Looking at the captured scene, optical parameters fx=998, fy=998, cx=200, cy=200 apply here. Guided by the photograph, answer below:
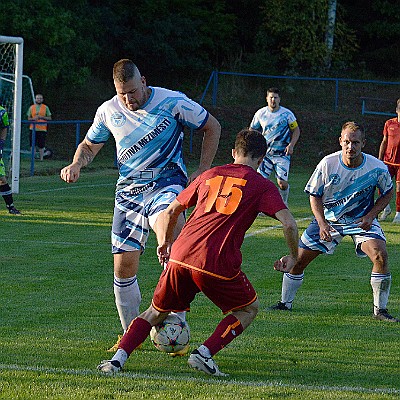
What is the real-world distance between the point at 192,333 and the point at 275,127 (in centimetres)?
969

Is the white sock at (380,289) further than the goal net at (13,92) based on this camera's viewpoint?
No

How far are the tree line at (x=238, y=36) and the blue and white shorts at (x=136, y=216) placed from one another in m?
26.7

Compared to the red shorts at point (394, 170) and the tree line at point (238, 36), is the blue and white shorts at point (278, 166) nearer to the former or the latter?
the red shorts at point (394, 170)

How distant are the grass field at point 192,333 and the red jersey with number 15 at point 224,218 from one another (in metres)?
0.76

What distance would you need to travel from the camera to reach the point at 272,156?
17.3 m

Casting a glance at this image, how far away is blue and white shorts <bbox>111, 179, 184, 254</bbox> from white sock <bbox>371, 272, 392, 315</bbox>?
2317 millimetres

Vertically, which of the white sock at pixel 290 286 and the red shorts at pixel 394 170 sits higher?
the white sock at pixel 290 286

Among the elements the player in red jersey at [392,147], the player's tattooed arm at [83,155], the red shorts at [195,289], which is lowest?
the player in red jersey at [392,147]

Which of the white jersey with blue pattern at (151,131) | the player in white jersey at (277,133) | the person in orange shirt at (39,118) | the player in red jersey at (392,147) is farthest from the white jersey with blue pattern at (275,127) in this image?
the person in orange shirt at (39,118)

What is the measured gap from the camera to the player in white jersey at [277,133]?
1709cm

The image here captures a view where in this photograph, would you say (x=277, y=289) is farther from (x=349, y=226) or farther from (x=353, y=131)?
(x=353, y=131)

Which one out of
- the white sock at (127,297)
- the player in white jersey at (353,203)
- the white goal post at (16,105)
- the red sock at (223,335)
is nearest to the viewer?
the red sock at (223,335)

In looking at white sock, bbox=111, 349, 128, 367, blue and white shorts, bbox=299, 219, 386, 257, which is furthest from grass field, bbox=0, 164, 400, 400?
blue and white shorts, bbox=299, 219, 386, 257

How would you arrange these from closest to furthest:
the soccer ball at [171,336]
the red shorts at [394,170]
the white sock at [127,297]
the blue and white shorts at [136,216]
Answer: the soccer ball at [171,336] < the blue and white shorts at [136,216] < the white sock at [127,297] < the red shorts at [394,170]
